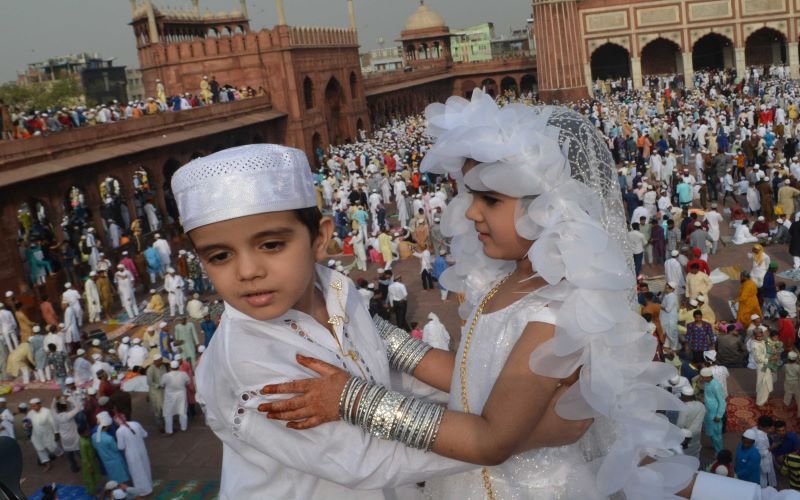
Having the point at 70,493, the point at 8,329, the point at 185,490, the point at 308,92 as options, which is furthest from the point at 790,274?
Answer: the point at 308,92

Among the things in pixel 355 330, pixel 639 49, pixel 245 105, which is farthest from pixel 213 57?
pixel 355 330

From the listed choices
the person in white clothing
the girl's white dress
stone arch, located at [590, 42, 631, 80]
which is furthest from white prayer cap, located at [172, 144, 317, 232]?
stone arch, located at [590, 42, 631, 80]

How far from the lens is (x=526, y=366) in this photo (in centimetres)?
160

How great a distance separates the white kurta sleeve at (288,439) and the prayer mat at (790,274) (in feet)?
34.8

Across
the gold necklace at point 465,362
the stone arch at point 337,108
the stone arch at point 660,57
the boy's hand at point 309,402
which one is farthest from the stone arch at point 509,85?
the boy's hand at point 309,402

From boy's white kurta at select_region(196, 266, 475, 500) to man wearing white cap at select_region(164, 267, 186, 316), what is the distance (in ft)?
36.6

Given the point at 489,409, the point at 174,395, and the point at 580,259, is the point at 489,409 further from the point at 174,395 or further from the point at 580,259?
the point at 174,395

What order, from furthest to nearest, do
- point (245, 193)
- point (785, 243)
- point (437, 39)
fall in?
point (437, 39), point (785, 243), point (245, 193)

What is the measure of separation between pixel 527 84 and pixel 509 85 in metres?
1.21

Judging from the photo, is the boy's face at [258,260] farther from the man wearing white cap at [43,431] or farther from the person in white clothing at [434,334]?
the man wearing white cap at [43,431]

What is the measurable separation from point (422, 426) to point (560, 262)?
0.49 m

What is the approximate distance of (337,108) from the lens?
3092cm

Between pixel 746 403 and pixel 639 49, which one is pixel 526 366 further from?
pixel 639 49

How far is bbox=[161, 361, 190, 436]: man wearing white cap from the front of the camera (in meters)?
8.17
